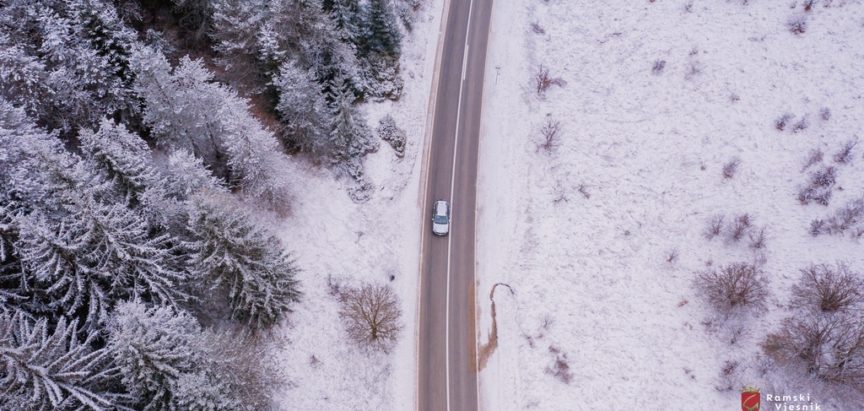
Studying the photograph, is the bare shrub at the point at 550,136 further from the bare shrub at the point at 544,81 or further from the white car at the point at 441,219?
the white car at the point at 441,219

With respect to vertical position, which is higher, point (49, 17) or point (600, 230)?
point (49, 17)

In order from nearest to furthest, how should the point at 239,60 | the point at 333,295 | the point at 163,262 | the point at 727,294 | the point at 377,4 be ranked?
the point at 163,262 < the point at 727,294 < the point at 333,295 < the point at 239,60 < the point at 377,4

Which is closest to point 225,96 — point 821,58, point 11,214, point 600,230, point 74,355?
point 11,214

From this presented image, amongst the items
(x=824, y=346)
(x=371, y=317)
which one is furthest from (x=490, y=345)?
(x=824, y=346)

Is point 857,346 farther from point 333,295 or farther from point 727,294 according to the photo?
point 333,295

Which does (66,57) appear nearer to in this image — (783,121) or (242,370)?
(242,370)

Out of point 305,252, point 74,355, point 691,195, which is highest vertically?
point 691,195
